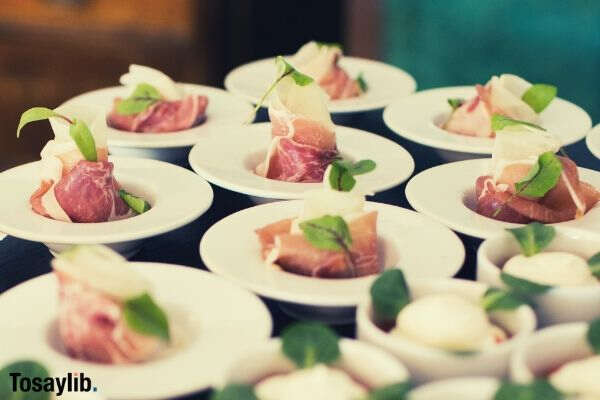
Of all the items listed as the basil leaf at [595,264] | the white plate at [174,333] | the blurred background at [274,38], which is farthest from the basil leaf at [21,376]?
the blurred background at [274,38]

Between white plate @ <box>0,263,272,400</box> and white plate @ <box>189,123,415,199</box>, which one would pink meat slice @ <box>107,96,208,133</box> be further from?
white plate @ <box>0,263,272,400</box>

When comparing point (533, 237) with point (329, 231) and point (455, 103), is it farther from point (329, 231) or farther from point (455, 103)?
point (455, 103)

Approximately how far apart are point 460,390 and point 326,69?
1.33 meters

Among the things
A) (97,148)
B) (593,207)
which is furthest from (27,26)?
(593,207)

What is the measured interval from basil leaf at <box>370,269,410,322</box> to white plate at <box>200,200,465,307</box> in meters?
0.04

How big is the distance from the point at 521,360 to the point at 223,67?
2.72 metres

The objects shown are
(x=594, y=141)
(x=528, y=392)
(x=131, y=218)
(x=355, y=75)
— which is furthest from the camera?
(x=355, y=75)

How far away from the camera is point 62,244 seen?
1.46 meters

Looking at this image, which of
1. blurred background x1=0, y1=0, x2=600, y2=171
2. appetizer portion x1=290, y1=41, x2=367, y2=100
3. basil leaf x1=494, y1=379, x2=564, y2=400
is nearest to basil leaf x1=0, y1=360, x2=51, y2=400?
basil leaf x1=494, y1=379, x2=564, y2=400

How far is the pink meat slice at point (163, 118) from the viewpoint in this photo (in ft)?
6.37

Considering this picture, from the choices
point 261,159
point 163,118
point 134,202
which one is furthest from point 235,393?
point 163,118

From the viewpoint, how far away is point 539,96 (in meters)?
1.97

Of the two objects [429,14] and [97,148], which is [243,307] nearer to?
[97,148]

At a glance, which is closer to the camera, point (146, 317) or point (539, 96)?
point (146, 317)
